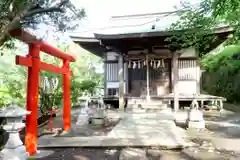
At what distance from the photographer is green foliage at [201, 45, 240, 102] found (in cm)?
1803

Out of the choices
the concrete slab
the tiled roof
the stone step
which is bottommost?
the concrete slab

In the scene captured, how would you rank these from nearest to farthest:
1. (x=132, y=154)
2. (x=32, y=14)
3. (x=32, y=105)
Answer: (x=32, y=14)
(x=132, y=154)
(x=32, y=105)

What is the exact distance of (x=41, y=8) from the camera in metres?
3.98

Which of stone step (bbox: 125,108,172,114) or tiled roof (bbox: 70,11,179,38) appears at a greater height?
tiled roof (bbox: 70,11,179,38)

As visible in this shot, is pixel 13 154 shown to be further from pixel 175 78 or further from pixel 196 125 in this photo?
pixel 175 78

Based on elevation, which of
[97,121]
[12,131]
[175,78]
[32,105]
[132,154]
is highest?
[175,78]

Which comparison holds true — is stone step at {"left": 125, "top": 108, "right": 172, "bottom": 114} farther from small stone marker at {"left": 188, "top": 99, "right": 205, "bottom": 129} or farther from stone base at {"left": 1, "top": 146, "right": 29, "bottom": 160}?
stone base at {"left": 1, "top": 146, "right": 29, "bottom": 160}

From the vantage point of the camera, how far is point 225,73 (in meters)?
19.3

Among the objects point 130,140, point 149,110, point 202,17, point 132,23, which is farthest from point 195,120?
→ point 132,23

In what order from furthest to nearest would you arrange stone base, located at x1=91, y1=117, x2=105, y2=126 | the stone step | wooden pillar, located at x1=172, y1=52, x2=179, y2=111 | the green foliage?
the green foliage → wooden pillar, located at x1=172, y1=52, x2=179, y2=111 → the stone step → stone base, located at x1=91, y1=117, x2=105, y2=126

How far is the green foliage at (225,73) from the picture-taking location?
18031 millimetres

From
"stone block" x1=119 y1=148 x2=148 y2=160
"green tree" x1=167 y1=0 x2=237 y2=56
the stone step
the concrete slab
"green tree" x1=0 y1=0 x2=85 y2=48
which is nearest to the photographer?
"green tree" x1=0 y1=0 x2=85 y2=48

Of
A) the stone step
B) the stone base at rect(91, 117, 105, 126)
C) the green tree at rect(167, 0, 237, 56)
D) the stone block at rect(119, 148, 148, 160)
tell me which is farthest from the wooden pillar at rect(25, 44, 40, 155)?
the stone step

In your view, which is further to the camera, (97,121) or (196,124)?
(97,121)
